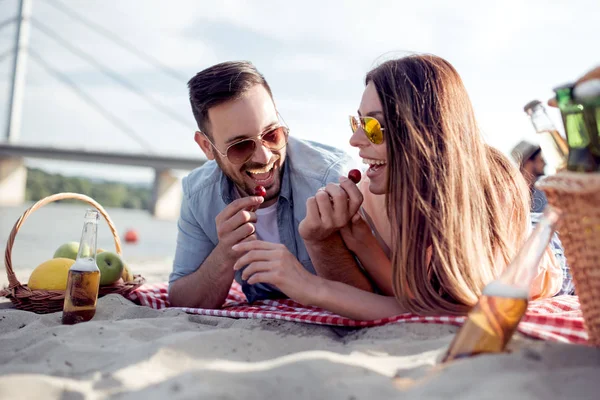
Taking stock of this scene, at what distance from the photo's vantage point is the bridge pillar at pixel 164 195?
22547 millimetres

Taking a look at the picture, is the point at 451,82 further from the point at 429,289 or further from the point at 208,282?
the point at 208,282

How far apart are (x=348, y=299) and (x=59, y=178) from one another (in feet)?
100

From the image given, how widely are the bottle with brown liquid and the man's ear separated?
0.74 m

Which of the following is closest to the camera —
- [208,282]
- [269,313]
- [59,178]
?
[269,313]

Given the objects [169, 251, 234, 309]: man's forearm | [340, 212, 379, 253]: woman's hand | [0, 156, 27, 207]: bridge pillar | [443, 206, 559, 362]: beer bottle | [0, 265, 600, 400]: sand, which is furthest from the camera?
[0, 156, 27, 207]: bridge pillar

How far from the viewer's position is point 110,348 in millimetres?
1617

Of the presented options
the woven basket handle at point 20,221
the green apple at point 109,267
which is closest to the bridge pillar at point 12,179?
the woven basket handle at point 20,221

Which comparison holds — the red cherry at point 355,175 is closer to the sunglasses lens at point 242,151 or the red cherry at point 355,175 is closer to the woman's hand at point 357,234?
the woman's hand at point 357,234

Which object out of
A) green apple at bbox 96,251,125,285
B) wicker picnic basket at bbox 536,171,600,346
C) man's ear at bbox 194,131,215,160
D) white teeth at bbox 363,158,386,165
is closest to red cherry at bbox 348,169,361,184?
white teeth at bbox 363,158,386,165

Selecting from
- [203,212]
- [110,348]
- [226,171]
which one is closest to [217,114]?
[226,171]

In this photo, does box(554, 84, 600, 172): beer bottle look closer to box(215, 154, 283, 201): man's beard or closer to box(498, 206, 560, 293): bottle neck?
box(498, 206, 560, 293): bottle neck

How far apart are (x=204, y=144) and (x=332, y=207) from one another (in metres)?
0.94

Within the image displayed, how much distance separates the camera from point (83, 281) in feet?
7.01

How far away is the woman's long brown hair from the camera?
70.8 inches
